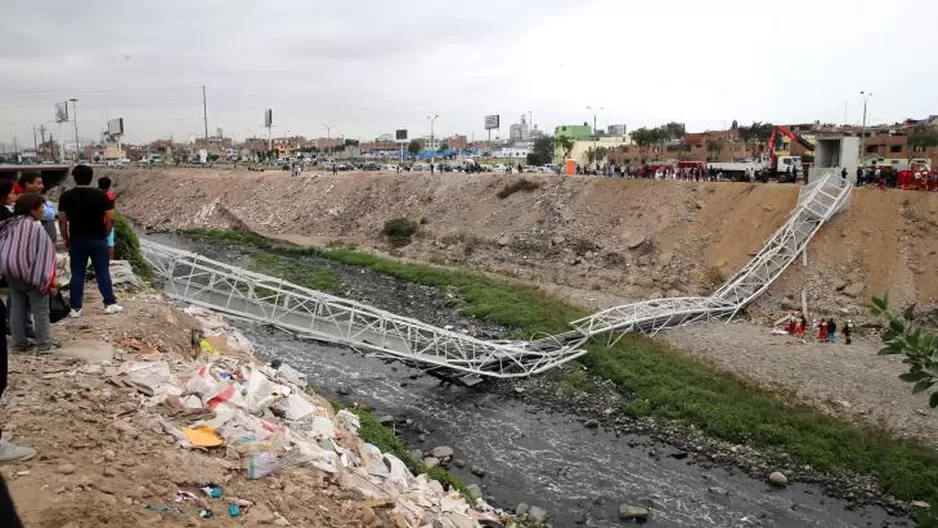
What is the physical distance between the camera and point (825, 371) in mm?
22078

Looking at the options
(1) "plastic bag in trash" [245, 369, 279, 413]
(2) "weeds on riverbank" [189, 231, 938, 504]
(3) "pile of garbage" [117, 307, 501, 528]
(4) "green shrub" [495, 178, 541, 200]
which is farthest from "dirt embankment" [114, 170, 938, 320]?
(1) "plastic bag in trash" [245, 369, 279, 413]

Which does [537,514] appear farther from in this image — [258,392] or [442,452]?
[258,392]

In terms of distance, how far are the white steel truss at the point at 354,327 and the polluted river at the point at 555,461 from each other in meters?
0.98

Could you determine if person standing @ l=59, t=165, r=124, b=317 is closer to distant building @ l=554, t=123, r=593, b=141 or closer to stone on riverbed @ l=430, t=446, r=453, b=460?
stone on riverbed @ l=430, t=446, r=453, b=460

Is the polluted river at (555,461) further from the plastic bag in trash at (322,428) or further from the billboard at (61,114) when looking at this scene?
the billboard at (61,114)

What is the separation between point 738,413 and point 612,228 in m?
24.3

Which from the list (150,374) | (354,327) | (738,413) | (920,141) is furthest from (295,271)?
(920,141)

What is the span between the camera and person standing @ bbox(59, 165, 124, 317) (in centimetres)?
1017

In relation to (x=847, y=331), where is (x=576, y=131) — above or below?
above

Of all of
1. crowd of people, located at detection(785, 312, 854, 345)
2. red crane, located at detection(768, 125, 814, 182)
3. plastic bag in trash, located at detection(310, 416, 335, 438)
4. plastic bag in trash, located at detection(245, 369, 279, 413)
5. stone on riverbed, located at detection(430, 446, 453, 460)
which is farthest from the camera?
red crane, located at detection(768, 125, 814, 182)

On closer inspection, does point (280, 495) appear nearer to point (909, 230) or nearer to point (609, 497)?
point (609, 497)

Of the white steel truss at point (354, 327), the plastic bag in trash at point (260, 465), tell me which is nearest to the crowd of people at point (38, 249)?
the plastic bag in trash at point (260, 465)

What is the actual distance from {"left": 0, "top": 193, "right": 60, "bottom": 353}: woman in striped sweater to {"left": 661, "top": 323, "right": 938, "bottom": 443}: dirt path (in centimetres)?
1850

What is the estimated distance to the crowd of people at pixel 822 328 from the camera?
25422 mm
